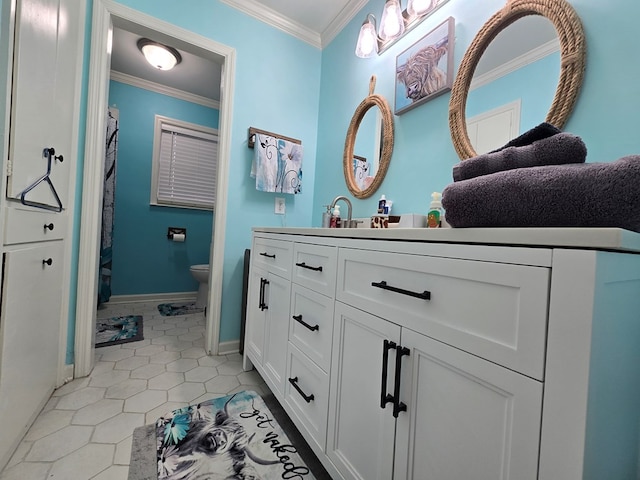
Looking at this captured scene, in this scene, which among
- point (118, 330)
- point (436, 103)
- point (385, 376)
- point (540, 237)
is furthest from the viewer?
point (118, 330)

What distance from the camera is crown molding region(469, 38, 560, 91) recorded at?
0.84 m

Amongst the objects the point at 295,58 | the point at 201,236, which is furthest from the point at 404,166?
the point at 201,236

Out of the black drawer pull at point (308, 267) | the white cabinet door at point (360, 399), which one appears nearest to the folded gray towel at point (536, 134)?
the white cabinet door at point (360, 399)

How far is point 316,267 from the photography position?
0.93m

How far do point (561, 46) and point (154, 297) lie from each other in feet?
11.5

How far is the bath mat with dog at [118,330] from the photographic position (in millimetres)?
1879

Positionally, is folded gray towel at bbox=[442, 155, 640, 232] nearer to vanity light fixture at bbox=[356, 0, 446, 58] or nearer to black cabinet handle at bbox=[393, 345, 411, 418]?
black cabinet handle at bbox=[393, 345, 411, 418]

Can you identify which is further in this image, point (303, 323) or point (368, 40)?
point (368, 40)

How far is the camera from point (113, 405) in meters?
1.23

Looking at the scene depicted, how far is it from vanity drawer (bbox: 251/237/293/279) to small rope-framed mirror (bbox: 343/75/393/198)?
64cm

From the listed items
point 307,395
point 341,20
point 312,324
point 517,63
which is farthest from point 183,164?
point 517,63

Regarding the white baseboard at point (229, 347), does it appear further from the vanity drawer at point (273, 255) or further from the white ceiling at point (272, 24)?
the white ceiling at point (272, 24)

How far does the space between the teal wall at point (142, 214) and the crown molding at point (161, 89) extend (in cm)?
4

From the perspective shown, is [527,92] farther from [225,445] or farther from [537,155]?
[225,445]
